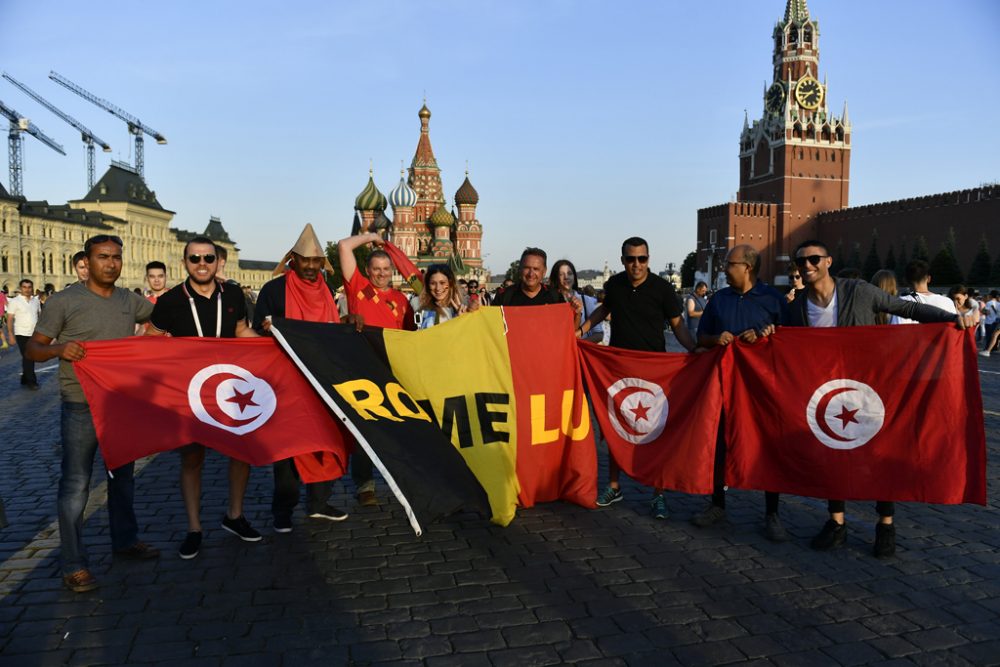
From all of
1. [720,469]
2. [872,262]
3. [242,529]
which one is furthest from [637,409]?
[872,262]

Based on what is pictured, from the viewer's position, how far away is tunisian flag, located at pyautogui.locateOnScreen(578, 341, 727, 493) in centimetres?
541

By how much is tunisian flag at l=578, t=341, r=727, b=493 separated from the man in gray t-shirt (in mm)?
3320

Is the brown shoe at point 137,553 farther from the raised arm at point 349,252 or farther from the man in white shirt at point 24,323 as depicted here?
the man in white shirt at point 24,323

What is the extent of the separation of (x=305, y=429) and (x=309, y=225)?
62.6 inches

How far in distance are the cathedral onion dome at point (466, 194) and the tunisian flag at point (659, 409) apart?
88273mm

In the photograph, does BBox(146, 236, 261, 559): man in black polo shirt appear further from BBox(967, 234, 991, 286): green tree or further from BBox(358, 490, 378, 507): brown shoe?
BBox(967, 234, 991, 286): green tree

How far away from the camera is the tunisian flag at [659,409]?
5.41 meters

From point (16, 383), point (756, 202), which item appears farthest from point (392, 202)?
point (16, 383)

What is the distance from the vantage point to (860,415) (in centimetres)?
504

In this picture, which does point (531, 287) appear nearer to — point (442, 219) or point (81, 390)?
point (81, 390)

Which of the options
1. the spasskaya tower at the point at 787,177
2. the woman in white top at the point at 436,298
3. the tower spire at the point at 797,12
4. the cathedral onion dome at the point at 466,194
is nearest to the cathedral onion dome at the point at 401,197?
the cathedral onion dome at the point at 466,194

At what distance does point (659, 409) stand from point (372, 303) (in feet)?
7.80

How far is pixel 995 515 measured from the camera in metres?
5.64

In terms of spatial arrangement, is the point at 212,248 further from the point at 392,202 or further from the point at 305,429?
the point at 392,202
